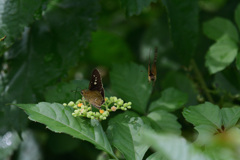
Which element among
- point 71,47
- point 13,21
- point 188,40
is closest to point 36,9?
point 13,21

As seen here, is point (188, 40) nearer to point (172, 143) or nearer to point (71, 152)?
point (172, 143)

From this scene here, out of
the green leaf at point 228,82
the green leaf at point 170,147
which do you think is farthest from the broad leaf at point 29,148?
the green leaf at point 170,147

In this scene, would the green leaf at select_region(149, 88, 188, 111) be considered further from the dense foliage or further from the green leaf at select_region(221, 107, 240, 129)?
the green leaf at select_region(221, 107, 240, 129)

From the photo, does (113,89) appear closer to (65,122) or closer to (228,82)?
(65,122)

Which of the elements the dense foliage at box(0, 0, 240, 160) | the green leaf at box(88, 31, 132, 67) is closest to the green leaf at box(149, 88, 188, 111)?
the dense foliage at box(0, 0, 240, 160)

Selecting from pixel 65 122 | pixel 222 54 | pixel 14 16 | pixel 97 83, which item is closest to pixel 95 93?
pixel 97 83

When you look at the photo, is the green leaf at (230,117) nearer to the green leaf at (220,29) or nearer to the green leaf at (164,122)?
the green leaf at (164,122)
